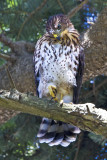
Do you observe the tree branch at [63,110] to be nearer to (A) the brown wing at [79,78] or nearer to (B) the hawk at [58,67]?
(B) the hawk at [58,67]

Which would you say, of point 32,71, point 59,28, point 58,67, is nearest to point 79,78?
point 58,67

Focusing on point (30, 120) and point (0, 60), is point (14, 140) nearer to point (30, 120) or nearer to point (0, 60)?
point (30, 120)

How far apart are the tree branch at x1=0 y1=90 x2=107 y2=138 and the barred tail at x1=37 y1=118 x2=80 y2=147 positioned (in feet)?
2.28

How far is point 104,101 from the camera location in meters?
4.16

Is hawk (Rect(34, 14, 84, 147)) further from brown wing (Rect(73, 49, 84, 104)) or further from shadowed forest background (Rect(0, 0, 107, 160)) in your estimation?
shadowed forest background (Rect(0, 0, 107, 160))

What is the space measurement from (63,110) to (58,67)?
0.91 m

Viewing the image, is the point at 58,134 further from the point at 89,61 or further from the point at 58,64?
the point at 89,61

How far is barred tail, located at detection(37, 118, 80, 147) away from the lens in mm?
3057

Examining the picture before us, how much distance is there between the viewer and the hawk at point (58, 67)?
3215 millimetres

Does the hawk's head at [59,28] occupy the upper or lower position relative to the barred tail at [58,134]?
upper

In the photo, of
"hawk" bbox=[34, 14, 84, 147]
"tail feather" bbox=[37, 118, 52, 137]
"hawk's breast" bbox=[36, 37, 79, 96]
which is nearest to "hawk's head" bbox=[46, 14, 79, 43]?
"hawk" bbox=[34, 14, 84, 147]

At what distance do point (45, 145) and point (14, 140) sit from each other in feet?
1.62

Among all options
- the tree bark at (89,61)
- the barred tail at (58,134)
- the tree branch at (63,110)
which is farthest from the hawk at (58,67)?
the tree branch at (63,110)

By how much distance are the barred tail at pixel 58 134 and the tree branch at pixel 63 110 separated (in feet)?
2.28
